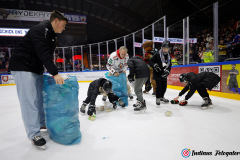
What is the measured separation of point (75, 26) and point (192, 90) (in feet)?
32.8

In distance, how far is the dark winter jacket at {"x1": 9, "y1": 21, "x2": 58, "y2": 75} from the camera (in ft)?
3.89

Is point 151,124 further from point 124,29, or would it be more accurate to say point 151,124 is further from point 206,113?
point 124,29

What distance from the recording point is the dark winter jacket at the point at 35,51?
119cm

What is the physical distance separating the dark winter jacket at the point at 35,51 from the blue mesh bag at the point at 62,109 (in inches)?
6.1

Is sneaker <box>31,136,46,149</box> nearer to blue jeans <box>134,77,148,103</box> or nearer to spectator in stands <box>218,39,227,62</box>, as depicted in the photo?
blue jeans <box>134,77,148,103</box>

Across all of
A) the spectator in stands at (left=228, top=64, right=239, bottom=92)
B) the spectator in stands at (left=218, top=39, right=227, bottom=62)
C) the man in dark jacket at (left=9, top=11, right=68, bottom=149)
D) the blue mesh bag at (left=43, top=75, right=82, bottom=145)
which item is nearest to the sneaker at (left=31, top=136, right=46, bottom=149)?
the man in dark jacket at (left=9, top=11, right=68, bottom=149)

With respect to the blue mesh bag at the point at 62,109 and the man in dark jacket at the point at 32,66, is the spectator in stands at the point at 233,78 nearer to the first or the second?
the blue mesh bag at the point at 62,109

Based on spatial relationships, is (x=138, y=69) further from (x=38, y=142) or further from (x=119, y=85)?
(x=38, y=142)

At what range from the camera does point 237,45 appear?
3816 millimetres

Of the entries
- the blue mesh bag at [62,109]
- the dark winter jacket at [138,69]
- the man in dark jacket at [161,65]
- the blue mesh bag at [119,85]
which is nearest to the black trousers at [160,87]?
the man in dark jacket at [161,65]

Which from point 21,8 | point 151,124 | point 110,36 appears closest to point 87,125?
point 151,124

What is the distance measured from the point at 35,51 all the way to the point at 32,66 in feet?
0.46

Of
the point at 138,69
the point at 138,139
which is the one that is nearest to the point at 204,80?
the point at 138,69

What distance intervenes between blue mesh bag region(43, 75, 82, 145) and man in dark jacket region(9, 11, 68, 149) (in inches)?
3.6
